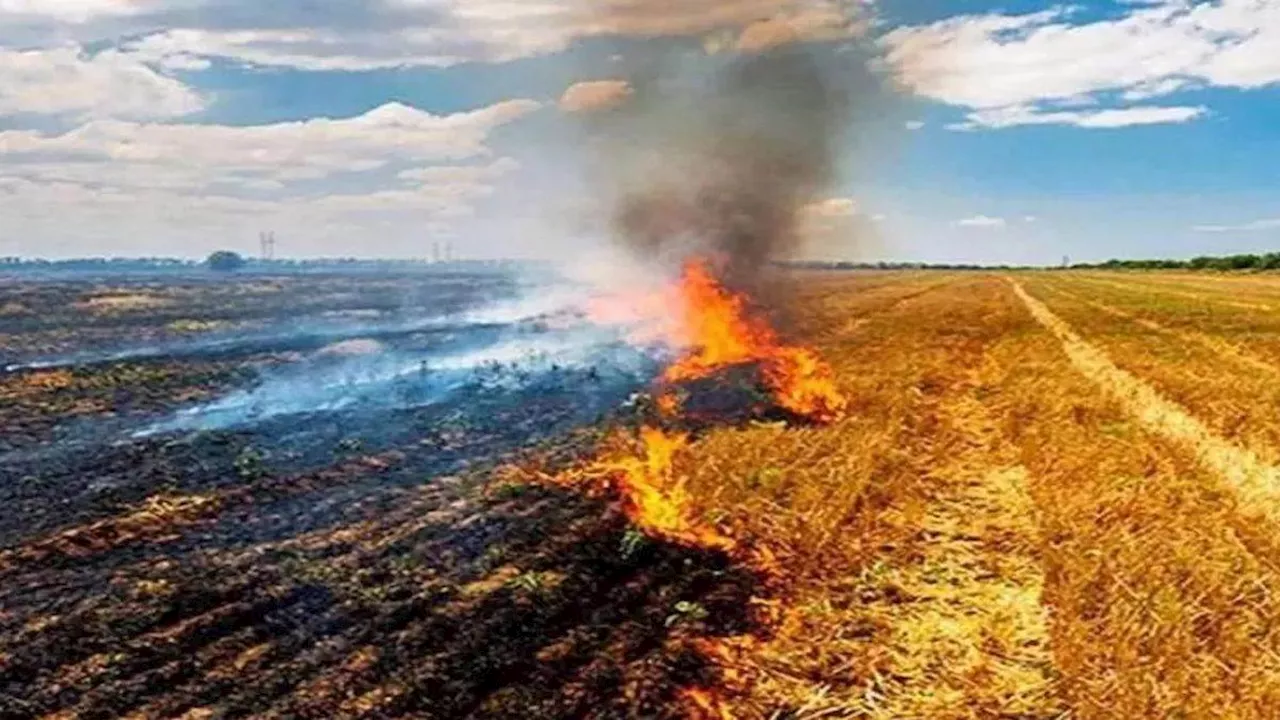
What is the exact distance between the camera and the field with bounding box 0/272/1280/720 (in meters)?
7.46

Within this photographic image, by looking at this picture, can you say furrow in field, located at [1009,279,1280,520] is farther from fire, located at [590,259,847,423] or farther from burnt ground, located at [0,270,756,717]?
burnt ground, located at [0,270,756,717]

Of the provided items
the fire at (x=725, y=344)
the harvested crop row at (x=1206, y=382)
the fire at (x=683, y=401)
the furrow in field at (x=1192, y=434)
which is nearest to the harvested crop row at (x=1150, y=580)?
the furrow in field at (x=1192, y=434)

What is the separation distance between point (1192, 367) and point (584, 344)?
55.5 feet

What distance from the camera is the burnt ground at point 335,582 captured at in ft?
24.3

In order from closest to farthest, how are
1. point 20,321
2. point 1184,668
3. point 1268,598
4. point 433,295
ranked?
1. point 1184,668
2. point 1268,598
3. point 20,321
4. point 433,295

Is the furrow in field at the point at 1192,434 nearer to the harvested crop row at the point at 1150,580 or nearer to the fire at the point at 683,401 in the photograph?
the harvested crop row at the point at 1150,580

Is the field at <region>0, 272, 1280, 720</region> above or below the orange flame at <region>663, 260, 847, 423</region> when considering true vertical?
below

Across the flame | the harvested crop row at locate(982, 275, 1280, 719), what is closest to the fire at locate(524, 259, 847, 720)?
the flame

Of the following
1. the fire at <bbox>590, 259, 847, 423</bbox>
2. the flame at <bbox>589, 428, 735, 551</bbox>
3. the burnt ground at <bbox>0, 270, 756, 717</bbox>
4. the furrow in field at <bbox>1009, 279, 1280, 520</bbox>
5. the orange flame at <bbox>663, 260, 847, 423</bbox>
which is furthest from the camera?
the fire at <bbox>590, 259, 847, 423</bbox>

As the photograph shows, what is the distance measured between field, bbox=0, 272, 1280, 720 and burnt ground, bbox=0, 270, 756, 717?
0.13 ft

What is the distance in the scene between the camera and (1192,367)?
78.7ft

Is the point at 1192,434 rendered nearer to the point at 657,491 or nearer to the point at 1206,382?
the point at 1206,382

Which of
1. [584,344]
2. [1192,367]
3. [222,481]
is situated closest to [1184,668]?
[222,481]

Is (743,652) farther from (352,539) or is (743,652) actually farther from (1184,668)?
(352,539)
